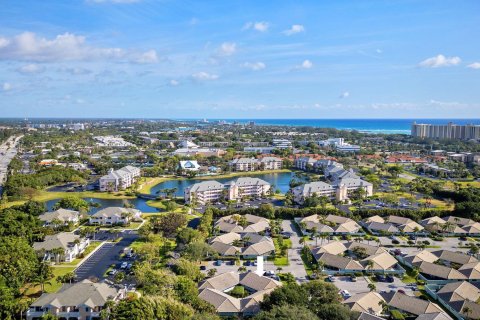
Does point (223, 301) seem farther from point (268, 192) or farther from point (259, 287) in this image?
point (268, 192)

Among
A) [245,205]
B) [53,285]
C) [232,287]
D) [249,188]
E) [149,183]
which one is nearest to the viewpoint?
[232,287]

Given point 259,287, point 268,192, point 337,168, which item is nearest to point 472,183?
point 337,168

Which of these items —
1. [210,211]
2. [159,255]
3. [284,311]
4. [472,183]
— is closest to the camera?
[284,311]

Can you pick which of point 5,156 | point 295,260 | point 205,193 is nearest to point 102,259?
point 295,260

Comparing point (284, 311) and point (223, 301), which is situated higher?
point (284, 311)

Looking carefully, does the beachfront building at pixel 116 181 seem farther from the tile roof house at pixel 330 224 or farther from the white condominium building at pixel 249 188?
the tile roof house at pixel 330 224

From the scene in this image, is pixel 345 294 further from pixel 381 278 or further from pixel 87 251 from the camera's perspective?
pixel 87 251
